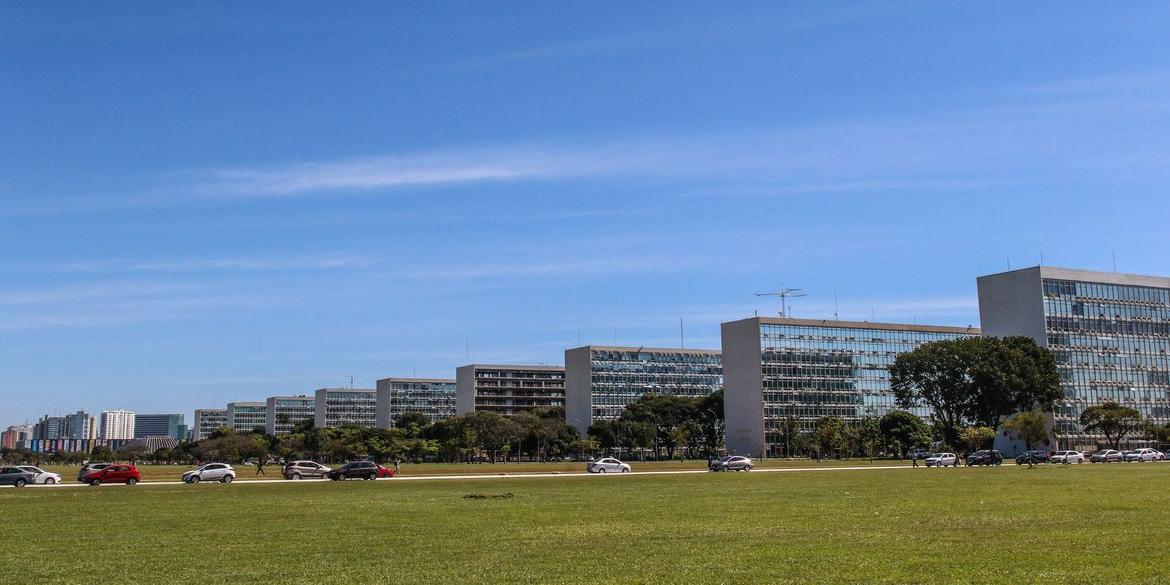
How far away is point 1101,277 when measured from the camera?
6196 inches

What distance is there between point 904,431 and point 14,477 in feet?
393

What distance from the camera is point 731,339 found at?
18112 centimetres

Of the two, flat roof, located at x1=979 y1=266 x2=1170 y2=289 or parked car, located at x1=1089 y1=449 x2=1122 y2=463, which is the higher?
flat roof, located at x1=979 y1=266 x2=1170 y2=289

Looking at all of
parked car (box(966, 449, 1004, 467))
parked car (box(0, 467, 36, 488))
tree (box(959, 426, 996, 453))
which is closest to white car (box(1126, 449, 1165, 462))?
tree (box(959, 426, 996, 453))

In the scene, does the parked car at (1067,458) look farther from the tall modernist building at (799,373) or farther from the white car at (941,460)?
the tall modernist building at (799,373)

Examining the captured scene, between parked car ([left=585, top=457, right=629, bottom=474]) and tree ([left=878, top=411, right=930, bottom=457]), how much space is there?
239 ft

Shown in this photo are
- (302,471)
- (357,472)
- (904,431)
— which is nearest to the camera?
(357,472)

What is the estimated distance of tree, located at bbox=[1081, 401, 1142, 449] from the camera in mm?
135875

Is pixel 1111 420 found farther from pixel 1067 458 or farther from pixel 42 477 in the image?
pixel 42 477

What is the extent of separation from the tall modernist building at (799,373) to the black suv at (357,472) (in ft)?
358

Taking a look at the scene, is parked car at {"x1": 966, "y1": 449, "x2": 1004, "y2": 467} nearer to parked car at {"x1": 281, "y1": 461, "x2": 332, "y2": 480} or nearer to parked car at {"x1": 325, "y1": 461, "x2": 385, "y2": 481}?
parked car at {"x1": 325, "y1": 461, "x2": 385, "y2": 481}

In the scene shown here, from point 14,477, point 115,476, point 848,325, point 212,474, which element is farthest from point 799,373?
point 14,477

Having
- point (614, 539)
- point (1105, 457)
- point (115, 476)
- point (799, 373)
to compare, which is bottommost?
point (1105, 457)

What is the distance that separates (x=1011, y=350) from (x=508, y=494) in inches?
3744
